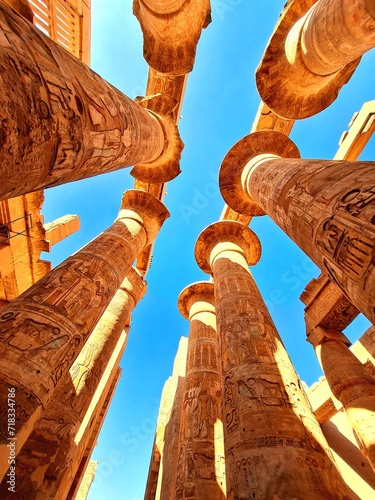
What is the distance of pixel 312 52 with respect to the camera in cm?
521

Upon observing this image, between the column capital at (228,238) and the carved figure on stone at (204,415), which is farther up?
the column capital at (228,238)

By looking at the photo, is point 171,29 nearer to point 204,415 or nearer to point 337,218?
point 337,218

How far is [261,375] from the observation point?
3.72 metres

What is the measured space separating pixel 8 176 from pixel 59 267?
2.64 metres

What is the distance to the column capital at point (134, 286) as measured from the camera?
337 inches

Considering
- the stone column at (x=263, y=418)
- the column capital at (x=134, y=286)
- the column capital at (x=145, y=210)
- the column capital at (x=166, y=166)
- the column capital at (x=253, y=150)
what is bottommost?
the stone column at (x=263, y=418)

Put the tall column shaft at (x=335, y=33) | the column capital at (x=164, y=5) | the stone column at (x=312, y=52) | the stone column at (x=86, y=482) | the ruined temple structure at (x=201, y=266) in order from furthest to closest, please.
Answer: the stone column at (x=86, y=482), the column capital at (x=164, y=5), the stone column at (x=312, y=52), the tall column shaft at (x=335, y=33), the ruined temple structure at (x=201, y=266)

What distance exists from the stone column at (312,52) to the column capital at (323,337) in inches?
233

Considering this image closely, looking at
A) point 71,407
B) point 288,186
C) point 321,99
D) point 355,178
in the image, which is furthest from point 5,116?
point 321,99

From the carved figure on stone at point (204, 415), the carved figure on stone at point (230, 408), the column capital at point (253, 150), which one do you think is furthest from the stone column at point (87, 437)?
the column capital at point (253, 150)

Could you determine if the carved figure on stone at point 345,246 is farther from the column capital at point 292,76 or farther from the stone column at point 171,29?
the stone column at point 171,29

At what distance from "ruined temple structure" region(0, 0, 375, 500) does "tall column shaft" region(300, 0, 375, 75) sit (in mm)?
27

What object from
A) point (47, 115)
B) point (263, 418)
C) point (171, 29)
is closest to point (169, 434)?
point (263, 418)

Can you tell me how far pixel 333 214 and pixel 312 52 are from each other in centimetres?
442
